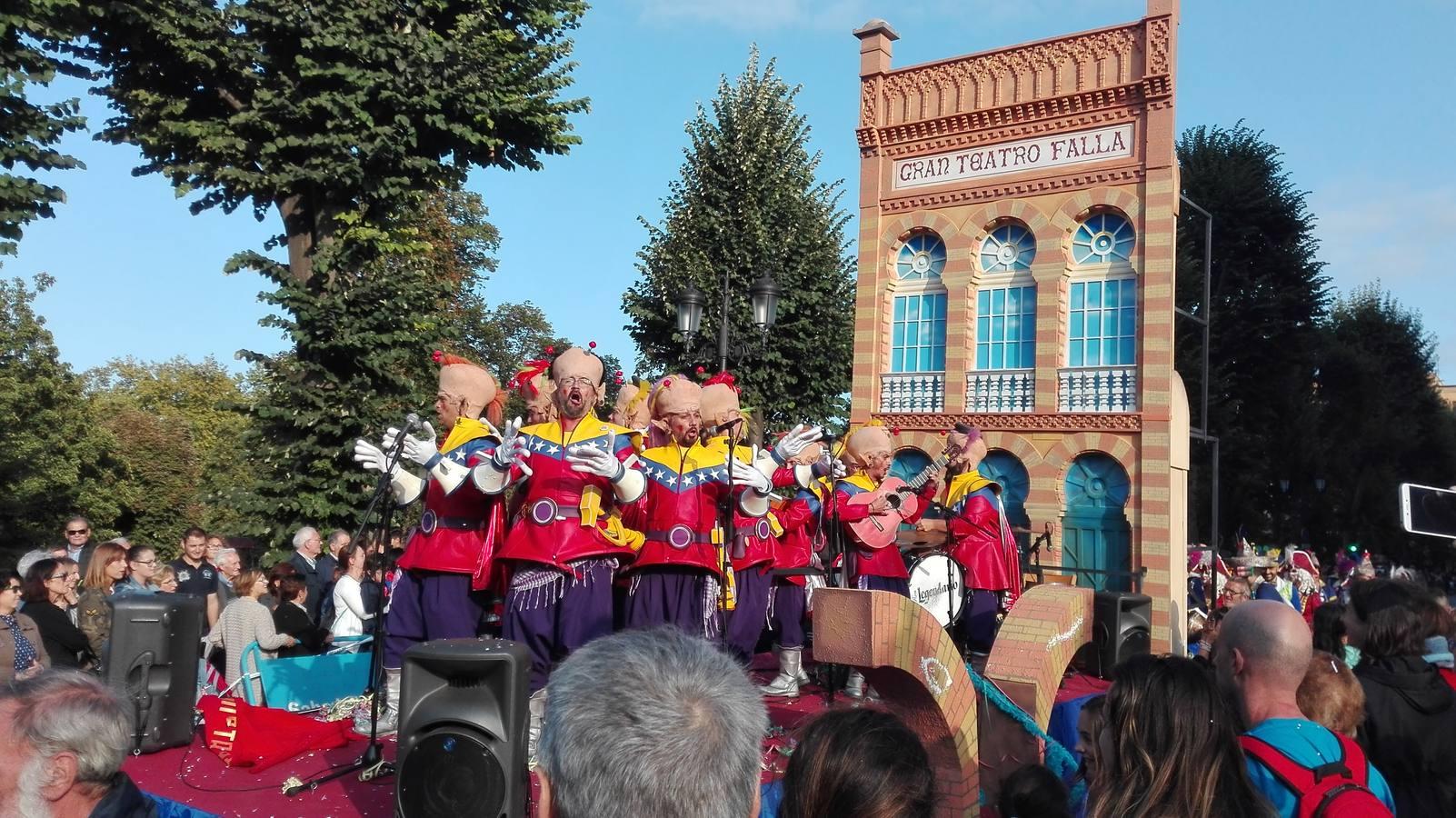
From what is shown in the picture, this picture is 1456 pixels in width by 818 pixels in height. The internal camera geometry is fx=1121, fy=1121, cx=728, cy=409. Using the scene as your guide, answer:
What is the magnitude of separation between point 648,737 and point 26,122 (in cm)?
1287

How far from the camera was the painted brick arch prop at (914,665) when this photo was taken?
422 centimetres

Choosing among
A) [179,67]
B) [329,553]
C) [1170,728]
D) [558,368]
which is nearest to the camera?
[1170,728]

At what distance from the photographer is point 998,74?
53.1 ft

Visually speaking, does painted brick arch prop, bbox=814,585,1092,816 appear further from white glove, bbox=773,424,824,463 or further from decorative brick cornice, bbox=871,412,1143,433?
decorative brick cornice, bbox=871,412,1143,433

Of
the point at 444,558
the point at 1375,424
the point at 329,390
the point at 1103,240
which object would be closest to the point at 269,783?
the point at 444,558

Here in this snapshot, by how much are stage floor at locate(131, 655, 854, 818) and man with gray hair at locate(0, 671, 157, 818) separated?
71.5 inches

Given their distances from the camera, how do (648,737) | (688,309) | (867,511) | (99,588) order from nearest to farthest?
(648,737)
(99,588)
(867,511)
(688,309)

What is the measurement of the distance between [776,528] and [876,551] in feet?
2.37

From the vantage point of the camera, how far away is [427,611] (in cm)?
601

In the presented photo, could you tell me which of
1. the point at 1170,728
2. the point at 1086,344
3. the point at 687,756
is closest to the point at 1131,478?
the point at 1086,344

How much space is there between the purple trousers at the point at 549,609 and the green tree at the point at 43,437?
19230 mm

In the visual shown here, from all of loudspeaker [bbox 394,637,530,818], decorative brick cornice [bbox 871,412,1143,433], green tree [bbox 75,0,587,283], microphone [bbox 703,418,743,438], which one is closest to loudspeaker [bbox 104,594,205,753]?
loudspeaker [bbox 394,637,530,818]

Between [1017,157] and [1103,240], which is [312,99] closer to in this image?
[1017,157]

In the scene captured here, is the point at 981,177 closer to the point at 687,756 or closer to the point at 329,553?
the point at 329,553
